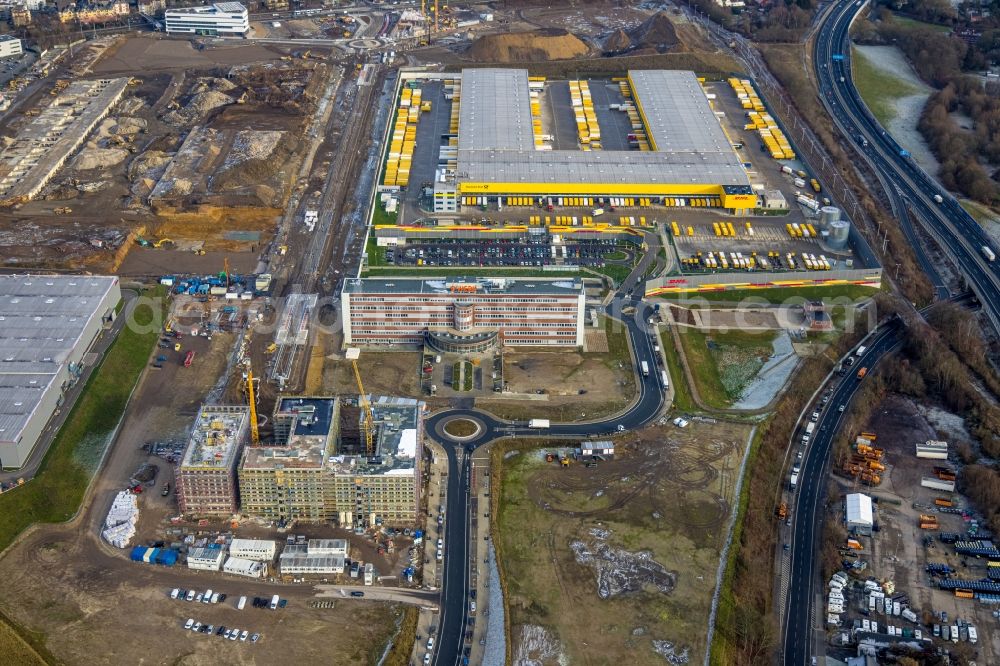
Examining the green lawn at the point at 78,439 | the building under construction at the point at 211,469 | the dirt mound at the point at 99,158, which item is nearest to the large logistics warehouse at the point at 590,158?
the green lawn at the point at 78,439

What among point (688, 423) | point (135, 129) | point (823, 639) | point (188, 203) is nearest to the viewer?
point (823, 639)

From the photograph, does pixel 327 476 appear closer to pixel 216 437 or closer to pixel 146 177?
pixel 216 437

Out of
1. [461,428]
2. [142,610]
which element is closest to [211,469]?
[142,610]

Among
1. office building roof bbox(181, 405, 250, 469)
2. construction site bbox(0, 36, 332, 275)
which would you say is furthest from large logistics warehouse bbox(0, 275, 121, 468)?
office building roof bbox(181, 405, 250, 469)

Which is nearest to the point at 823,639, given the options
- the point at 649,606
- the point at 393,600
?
the point at 649,606

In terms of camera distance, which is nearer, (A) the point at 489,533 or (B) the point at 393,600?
(B) the point at 393,600

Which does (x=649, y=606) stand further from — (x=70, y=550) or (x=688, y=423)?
(x=70, y=550)
